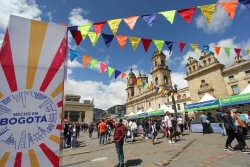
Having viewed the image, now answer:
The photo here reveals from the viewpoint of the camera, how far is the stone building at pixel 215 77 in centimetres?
1939

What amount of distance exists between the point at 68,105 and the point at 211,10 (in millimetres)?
52338

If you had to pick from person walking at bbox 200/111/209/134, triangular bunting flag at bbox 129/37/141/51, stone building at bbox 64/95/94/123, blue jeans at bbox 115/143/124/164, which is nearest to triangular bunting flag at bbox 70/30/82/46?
triangular bunting flag at bbox 129/37/141/51

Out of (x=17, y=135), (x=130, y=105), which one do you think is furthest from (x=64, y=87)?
(x=130, y=105)

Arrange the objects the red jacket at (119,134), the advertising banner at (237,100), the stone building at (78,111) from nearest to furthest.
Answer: the red jacket at (119,134)
the advertising banner at (237,100)
the stone building at (78,111)

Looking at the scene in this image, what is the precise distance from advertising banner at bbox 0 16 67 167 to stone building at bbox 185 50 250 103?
85.3 ft

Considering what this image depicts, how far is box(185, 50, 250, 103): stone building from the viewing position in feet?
63.6

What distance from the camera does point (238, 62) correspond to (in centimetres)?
2042

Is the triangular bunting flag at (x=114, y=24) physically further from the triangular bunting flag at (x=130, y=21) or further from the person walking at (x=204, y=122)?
the person walking at (x=204, y=122)

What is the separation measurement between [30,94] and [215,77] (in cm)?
2775

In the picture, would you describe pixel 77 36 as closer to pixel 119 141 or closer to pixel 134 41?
pixel 134 41

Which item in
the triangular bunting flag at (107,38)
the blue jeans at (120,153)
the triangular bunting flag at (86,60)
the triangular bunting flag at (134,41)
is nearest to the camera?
the blue jeans at (120,153)

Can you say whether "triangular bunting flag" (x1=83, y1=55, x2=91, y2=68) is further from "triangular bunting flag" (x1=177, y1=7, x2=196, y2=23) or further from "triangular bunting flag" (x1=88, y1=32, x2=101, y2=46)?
"triangular bunting flag" (x1=177, y1=7, x2=196, y2=23)

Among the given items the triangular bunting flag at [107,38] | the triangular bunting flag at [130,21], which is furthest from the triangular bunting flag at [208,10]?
the triangular bunting flag at [107,38]

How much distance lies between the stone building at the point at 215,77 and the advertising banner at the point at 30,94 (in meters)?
26.0
